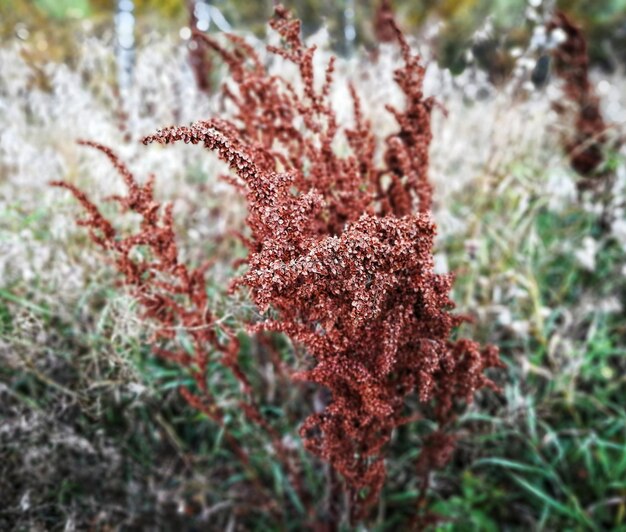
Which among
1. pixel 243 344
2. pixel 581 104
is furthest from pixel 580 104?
pixel 243 344

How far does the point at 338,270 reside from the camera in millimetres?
1034

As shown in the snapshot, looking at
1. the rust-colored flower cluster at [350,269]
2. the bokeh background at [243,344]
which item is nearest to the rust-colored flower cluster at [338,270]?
the rust-colored flower cluster at [350,269]

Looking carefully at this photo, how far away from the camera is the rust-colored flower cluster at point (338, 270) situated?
104cm

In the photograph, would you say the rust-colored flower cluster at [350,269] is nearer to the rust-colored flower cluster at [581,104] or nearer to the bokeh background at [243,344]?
the bokeh background at [243,344]

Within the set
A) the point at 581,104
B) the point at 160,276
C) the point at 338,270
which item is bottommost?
the point at 338,270

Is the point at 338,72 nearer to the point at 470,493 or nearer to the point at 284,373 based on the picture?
the point at 284,373

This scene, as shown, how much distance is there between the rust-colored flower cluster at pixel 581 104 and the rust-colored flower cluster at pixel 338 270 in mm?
2358

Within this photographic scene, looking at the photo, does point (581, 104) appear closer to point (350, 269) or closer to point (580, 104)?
point (580, 104)

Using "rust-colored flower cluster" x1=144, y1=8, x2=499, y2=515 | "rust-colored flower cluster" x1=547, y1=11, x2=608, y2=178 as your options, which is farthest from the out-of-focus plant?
"rust-colored flower cluster" x1=144, y1=8, x2=499, y2=515

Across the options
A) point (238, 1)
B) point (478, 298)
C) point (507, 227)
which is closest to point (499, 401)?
point (478, 298)

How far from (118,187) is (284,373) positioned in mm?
1282

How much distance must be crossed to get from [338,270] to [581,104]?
125 inches

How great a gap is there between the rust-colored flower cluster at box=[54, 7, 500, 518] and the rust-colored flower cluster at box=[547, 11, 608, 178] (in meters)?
2.36

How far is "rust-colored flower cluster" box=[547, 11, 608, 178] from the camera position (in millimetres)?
3254
